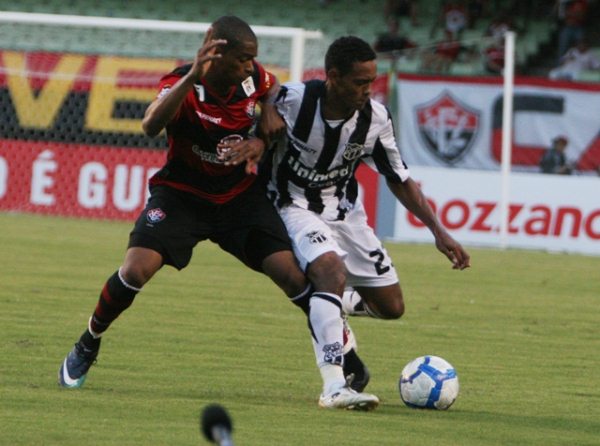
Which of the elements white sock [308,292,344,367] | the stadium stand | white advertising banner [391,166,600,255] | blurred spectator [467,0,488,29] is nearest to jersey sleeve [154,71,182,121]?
white sock [308,292,344,367]

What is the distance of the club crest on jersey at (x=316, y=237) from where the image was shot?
770 cm

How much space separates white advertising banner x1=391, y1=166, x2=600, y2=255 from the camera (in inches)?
778

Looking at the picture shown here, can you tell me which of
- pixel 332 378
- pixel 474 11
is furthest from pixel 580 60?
pixel 332 378

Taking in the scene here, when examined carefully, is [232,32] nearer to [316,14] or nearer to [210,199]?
[210,199]

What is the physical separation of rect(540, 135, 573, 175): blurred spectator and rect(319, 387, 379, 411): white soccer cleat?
564 inches

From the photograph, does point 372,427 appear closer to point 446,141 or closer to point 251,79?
point 251,79

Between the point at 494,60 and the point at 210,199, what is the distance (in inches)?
684

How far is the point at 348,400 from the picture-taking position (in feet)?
23.3

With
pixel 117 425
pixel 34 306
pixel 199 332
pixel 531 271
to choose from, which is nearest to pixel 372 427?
pixel 117 425

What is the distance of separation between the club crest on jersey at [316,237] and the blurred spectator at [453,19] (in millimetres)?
20244

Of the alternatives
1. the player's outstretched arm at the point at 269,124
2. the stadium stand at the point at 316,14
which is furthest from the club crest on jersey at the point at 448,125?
the player's outstretched arm at the point at 269,124

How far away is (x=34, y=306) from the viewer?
37.7ft

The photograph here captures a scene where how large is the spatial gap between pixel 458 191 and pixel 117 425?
14095 mm

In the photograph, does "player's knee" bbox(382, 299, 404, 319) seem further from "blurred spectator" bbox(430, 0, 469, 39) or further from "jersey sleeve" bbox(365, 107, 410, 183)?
"blurred spectator" bbox(430, 0, 469, 39)
